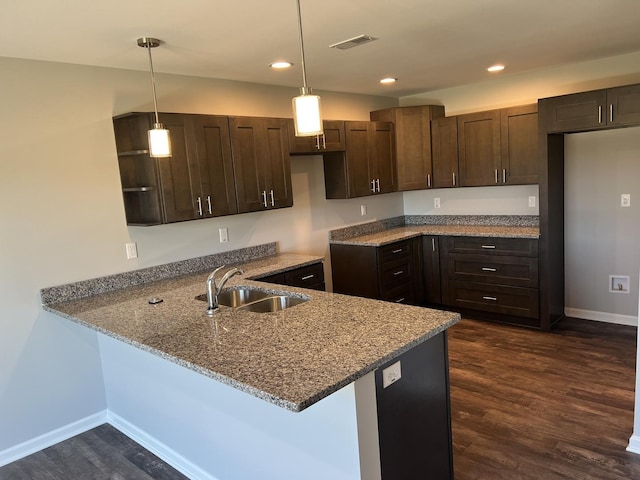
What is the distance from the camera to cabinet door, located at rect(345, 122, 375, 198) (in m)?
4.59

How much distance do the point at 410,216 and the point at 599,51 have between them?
2564mm

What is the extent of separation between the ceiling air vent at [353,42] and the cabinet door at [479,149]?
7.00 feet

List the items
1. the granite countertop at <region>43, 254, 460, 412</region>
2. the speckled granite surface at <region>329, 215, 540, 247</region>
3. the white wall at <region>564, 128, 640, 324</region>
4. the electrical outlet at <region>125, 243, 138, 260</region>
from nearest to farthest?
the granite countertop at <region>43, 254, 460, 412</region>, the electrical outlet at <region>125, 243, 138, 260</region>, the white wall at <region>564, 128, 640, 324</region>, the speckled granite surface at <region>329, 215, 540, 247</region>

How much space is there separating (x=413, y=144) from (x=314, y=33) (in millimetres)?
2592

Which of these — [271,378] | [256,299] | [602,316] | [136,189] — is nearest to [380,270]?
[256,299]

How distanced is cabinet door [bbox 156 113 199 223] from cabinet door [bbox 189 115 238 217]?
56 millimetres

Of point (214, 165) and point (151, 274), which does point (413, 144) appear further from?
point (151, 274)

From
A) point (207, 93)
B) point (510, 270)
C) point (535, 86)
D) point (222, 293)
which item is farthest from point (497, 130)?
point (222, 293)

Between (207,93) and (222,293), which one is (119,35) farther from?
(222,293)

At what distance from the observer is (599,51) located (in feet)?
12.6

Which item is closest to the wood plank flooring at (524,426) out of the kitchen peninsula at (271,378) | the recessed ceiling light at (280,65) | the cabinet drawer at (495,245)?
the kitchen peninsula at (271,378)

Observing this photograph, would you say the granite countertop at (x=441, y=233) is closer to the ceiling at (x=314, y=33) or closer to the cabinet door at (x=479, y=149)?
the cabinet door at (x=479, y=149)

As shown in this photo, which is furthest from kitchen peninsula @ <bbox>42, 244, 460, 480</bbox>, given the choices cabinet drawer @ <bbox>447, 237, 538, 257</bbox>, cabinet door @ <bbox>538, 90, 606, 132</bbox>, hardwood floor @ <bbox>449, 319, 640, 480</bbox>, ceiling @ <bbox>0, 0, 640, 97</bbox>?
cabinet door @ <bbox>538, 90, 606, 132</bbox>

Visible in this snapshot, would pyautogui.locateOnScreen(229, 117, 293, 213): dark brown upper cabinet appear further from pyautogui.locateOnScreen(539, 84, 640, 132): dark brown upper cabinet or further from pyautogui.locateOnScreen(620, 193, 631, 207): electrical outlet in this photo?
pyautogui.locateOnScreen(620, 193, 631, 207): electrical outlet
